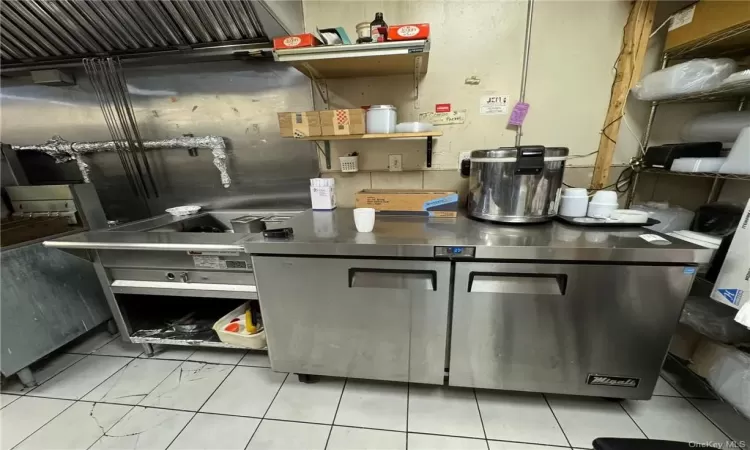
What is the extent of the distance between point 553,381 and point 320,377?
1034 mm

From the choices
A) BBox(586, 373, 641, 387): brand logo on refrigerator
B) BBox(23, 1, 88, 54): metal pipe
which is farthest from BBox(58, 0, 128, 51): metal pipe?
BBox(586, 373, 641, 387): brand logo on refrigerator

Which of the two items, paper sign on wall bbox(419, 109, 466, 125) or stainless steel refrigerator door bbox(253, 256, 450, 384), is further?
paper sign on wall bbox(419, 109, 466, 125)

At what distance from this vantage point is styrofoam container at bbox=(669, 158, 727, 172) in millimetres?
992

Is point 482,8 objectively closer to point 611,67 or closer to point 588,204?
point 611,67

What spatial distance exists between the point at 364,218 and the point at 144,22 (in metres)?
1.43

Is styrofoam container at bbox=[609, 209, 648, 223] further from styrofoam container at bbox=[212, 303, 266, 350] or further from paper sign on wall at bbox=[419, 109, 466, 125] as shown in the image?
styrofoam container at bbox=[212, 303, 266, 350]

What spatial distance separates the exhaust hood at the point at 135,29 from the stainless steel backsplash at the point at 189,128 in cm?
14

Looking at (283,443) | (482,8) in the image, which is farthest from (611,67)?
(283,443)

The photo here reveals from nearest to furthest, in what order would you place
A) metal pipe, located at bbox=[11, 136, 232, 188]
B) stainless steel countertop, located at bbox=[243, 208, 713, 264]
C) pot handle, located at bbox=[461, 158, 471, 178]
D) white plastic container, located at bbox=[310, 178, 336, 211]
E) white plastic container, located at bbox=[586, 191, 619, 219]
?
stainless steel countertop, located at bbox=[243, 208, 713, 264] → white plastic container, located at bbox=[586, 191, 619, 219] → pot handle, located at bbox=[461, 158, 471, 178] → white plastic container, located at bbox=[310, 178, 336, 211] → metal pipe, located at bbox=[11, 136, 232, 188]

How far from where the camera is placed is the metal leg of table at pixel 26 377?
1.25 m

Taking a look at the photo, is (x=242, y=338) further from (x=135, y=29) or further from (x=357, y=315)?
(x=135, y=29)

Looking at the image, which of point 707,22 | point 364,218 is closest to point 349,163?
point 364,218

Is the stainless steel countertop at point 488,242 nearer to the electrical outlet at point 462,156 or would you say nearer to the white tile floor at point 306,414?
the electrical outlet at point 462,156

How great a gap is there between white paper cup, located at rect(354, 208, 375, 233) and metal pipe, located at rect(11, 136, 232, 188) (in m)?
1.05
